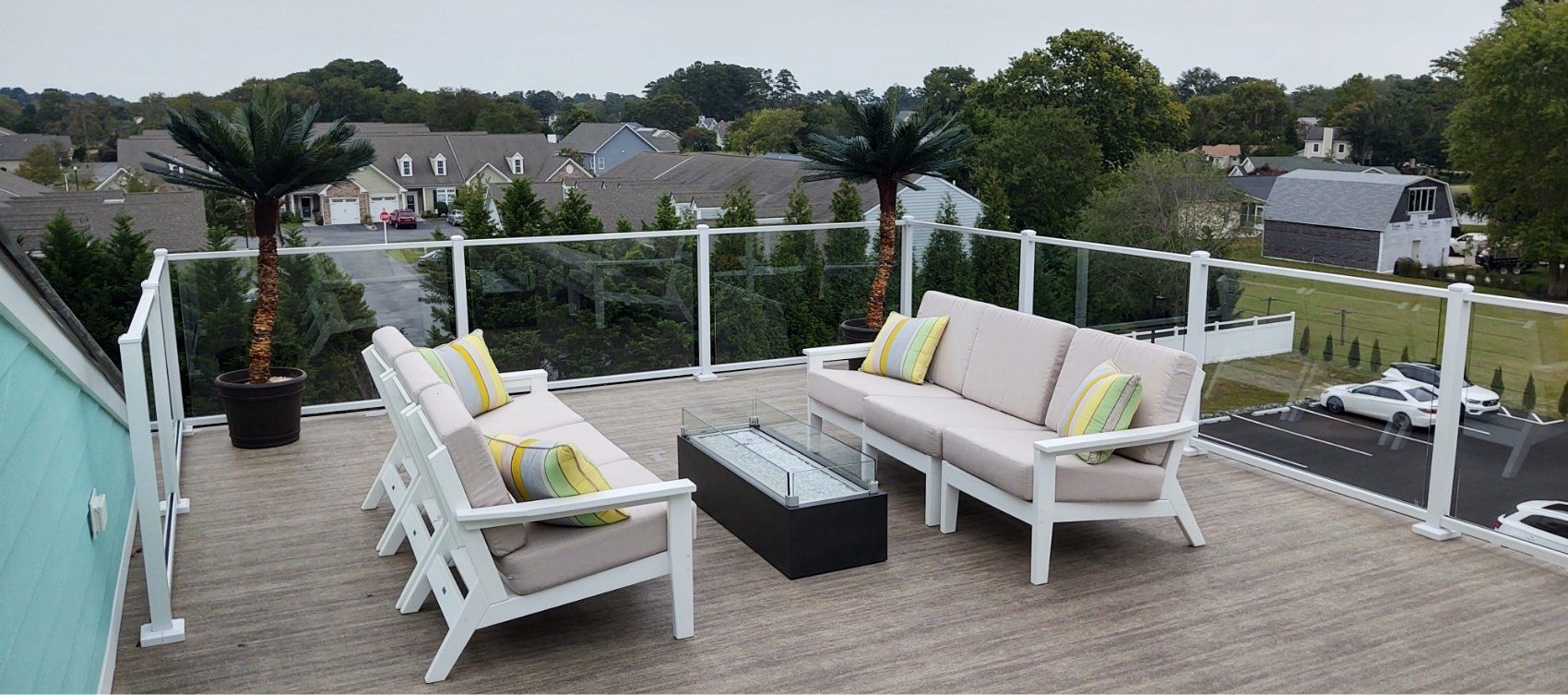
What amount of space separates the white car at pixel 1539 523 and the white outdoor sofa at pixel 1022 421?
4.03 feet

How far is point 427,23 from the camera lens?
4575 centimetres

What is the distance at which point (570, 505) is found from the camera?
353 cm

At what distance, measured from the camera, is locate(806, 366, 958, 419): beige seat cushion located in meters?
5.57

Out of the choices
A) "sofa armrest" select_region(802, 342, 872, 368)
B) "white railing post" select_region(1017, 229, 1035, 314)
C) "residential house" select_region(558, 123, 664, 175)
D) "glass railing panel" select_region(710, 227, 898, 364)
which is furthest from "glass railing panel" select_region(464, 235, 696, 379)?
"residential house" select_region(558, 123, 664, 175)

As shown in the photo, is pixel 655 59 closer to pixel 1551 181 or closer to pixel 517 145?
pixel 517 145

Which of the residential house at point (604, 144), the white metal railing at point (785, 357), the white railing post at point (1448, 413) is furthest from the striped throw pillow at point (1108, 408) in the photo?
the residential house at point (604, 144)

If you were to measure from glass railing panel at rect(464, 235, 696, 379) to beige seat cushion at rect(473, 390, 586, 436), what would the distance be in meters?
2.07

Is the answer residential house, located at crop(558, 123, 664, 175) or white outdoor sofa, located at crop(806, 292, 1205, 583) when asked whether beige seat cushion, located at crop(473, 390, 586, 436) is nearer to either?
white outdoor sofa, located at crop(806, 292, 1205, 583)

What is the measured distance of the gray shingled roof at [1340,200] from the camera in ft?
139

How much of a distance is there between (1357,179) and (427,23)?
36005mm

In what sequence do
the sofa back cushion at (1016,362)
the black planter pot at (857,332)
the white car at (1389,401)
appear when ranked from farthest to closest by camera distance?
the black planter pot at (857,332) < the sofa back cushion at (1016,362) < the white car at (1389,401)

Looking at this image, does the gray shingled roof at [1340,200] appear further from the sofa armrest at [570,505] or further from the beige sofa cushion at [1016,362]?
the sofa armrest at [570,505]

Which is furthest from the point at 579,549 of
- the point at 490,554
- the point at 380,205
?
the point at 380,205

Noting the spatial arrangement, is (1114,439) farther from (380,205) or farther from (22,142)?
(380,205)
